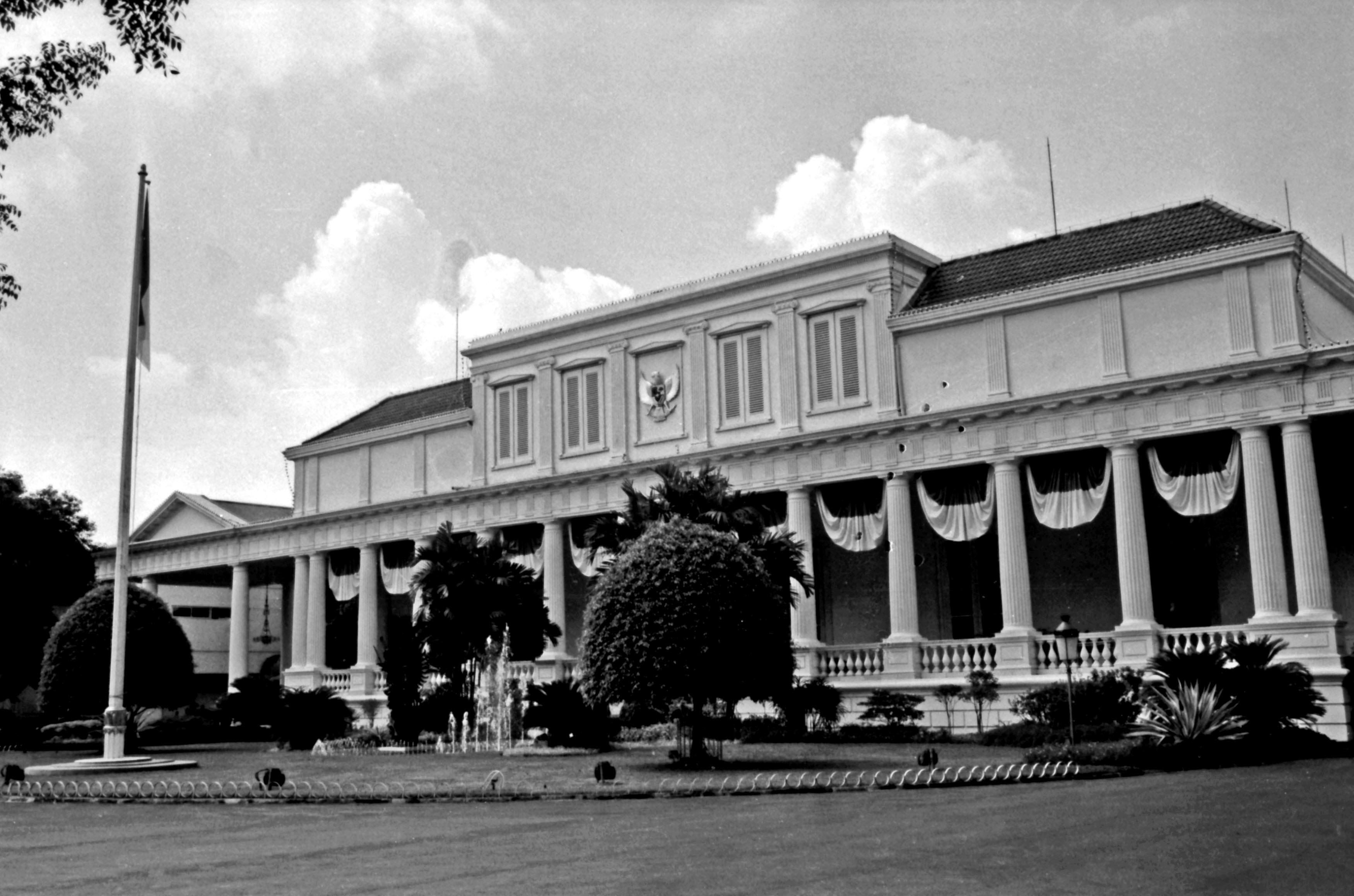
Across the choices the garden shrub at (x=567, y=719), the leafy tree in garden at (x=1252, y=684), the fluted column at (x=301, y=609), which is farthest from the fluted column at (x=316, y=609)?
the leafy tree in garden at (x=1252, y=684)

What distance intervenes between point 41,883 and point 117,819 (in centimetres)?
763

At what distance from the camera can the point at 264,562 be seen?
175 ft

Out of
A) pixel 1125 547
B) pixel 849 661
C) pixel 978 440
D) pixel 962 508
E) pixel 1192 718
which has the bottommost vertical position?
pixel 1192 718

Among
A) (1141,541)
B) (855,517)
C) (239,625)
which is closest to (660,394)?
(855,517)

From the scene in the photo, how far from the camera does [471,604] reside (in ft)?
114

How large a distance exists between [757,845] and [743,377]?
26917mm

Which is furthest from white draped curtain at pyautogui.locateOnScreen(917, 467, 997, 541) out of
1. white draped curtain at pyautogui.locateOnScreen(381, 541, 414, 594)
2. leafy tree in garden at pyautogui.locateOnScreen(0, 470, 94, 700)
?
leafy tree in garden at pyautogui.locateOnScreen(0, 470, 94, 700)

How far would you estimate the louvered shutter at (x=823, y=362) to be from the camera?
122 feet

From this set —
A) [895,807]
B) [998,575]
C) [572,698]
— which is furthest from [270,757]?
[895,807]

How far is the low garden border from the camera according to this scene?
19078 millimetres

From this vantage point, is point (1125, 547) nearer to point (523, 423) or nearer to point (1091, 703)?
point (1091, 703)

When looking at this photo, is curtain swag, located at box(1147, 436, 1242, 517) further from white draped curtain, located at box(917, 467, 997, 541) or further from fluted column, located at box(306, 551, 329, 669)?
fluted column, located at box(306, 551, 329, 669)

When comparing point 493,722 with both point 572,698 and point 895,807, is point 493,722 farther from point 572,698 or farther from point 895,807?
point 895,807

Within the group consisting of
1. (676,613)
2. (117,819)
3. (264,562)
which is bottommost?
(117,819)
